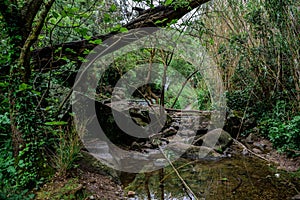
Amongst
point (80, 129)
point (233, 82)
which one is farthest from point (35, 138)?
point (233, 82)

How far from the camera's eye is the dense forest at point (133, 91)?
80.5 inches

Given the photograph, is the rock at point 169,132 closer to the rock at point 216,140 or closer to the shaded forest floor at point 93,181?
the rock at point 216,140

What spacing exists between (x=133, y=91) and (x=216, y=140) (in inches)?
106

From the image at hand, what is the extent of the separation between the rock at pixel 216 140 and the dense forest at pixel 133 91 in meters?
0.03

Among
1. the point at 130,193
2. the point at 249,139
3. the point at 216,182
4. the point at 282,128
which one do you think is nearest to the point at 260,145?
the point at 249,139

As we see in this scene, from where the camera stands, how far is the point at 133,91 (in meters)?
6.11

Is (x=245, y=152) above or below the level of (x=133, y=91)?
below

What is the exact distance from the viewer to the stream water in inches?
100.0

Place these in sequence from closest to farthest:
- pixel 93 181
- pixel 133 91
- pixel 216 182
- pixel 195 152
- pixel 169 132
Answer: pixel 93 181
pixel 216 182
pixel 195 152
pixel 169 132
pixel 133 91

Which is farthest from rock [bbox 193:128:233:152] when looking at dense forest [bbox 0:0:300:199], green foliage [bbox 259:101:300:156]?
green foliage [bbox 259:101:300:156]

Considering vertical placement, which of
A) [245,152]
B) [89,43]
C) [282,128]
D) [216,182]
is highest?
[89,43]

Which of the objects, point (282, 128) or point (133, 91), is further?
point (133, 91)

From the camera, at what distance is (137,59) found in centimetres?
516

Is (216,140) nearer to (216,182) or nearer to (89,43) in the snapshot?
(216,182)
